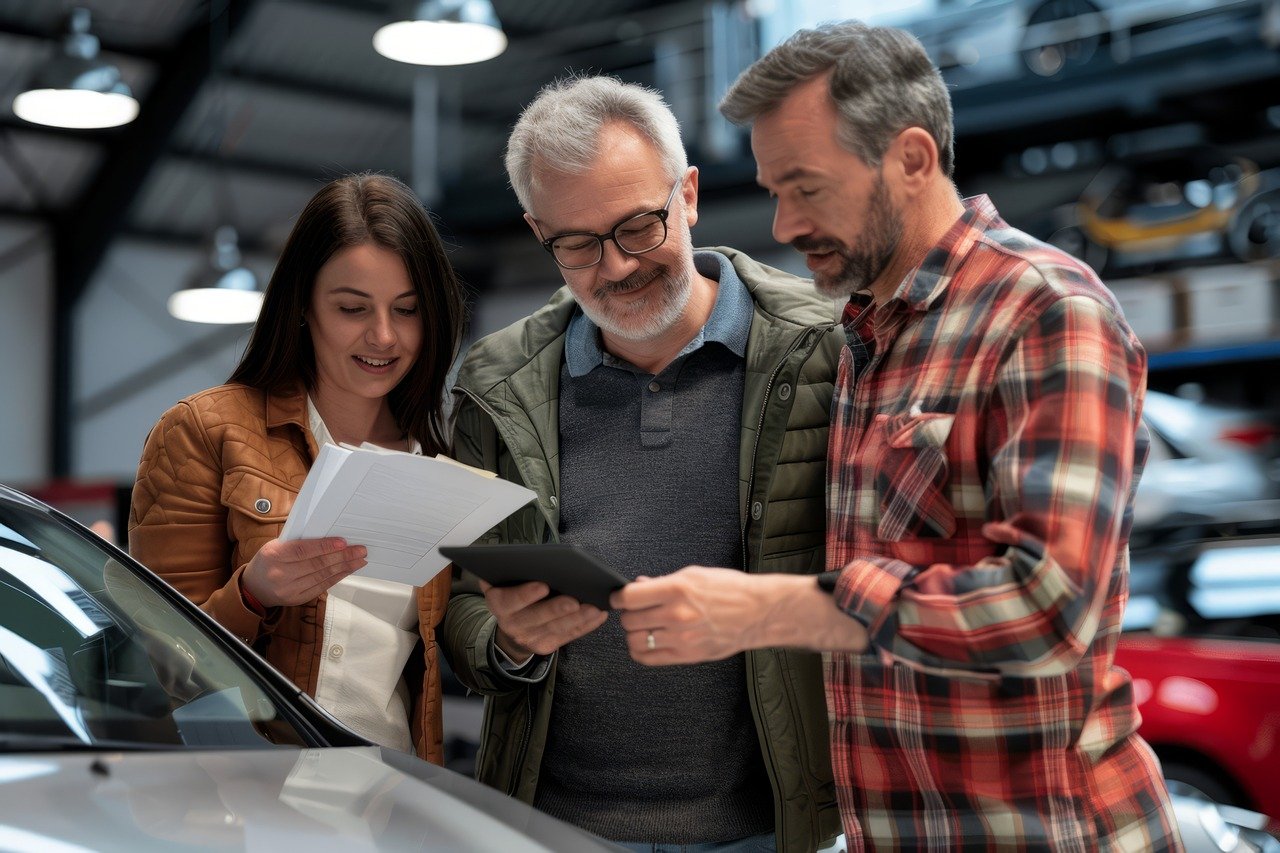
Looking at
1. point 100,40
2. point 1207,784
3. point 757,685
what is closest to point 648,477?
point 757,685

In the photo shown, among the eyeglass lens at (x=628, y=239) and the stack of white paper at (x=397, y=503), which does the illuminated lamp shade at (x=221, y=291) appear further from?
the stack of white paper at (x=397, y=503)

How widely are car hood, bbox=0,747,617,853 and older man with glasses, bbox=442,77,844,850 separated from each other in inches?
12.5

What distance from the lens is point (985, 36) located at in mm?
7516

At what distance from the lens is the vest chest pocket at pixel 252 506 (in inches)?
72.5

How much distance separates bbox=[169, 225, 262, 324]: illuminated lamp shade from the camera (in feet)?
23.6

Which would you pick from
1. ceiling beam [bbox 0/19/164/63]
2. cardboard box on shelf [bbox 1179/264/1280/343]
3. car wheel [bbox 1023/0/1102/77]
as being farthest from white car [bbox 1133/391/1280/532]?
ceiling beam [bbox 0/19/164/63]

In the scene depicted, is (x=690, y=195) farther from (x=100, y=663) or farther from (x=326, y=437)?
(x=100, y=663)

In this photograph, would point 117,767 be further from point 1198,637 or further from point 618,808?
point 1198,637

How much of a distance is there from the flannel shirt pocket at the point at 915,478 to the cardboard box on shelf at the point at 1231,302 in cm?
471

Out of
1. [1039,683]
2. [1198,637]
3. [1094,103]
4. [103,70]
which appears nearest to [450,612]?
[1039,683]

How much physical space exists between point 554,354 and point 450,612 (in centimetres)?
44

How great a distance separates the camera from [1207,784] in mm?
3863

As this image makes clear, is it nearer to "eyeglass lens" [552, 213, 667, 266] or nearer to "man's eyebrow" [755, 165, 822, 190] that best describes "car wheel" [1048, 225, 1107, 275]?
"eyeglass lens" [552, 213, 667, 266]

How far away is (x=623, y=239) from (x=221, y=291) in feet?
19.4
